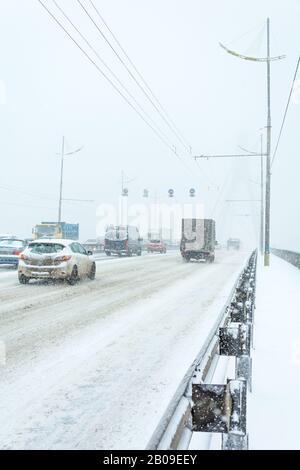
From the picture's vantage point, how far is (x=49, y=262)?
1511cm

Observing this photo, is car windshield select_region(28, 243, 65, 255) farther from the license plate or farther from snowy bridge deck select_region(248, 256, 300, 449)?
snowy bridge deck select_region(248, 256, 300, 449)

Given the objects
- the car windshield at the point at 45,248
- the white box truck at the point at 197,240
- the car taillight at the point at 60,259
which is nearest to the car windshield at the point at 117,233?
the white box truck at the point at 197,240

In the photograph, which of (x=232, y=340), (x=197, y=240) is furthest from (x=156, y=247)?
(x=232, y=340)

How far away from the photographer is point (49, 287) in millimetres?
14445

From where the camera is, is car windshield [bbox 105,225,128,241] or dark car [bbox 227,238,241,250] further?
dark car [bbox 227,238,241,250]

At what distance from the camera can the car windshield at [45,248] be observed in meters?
15.3

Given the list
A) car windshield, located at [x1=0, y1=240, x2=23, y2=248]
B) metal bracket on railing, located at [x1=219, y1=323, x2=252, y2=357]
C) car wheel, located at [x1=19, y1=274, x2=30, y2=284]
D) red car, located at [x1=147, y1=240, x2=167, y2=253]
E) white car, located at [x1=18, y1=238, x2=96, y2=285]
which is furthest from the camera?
red car, located at [x1=147, y1=240, x2=167, y2=253]

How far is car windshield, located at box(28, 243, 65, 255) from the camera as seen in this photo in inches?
602

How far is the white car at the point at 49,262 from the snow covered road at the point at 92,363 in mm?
2557

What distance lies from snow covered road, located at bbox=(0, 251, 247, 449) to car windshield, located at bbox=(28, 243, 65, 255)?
2.92 metres

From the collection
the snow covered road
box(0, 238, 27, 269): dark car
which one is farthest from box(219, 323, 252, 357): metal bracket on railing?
box(0, 238, 27, 269): dark car

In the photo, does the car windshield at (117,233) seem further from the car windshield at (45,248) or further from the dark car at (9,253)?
the car windshield at (45,248)
